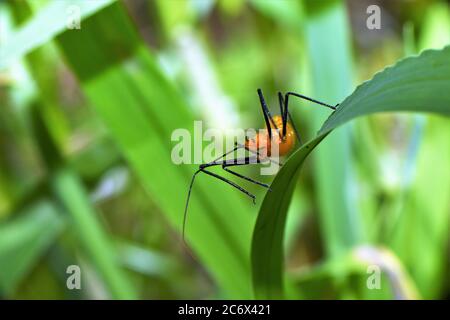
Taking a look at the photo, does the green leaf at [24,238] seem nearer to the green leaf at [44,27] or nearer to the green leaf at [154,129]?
the green leaf at [154,129]

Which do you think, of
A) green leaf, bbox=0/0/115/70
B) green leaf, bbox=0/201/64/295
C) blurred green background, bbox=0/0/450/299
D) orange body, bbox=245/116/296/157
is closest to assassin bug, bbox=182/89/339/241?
orange body, bbox=245/116/296/157

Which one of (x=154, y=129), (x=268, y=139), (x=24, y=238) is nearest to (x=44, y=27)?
(x=154, y=129)

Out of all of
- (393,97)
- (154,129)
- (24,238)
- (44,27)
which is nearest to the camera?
(393,97)

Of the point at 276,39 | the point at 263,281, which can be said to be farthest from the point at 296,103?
the point at 263,281

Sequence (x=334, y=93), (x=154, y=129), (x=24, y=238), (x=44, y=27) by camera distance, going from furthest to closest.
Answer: (x=24, y=238) < (x=334, y=93) < (x=154, y=129) < (x=44, y=27)

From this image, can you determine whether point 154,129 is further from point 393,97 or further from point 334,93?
point 393,97
